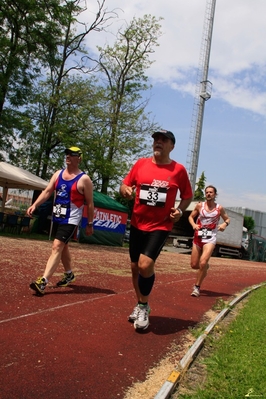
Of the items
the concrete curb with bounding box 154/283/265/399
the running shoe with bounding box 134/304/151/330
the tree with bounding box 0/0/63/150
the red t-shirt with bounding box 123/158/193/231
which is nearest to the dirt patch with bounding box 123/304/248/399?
the concrete curb with bounding box 154/283/265/399

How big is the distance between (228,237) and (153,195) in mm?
26973

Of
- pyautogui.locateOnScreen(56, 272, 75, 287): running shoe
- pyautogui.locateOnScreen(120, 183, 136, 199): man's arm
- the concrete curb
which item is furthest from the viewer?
pyautogui.locateOnScreen(56, 272, 75, 287): running shoe

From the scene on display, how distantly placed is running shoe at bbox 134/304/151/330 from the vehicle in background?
24.7 m

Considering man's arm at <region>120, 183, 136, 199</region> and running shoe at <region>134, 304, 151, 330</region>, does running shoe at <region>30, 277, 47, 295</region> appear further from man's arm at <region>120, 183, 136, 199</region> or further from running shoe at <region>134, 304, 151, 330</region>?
man's arm at <region>120, 183, 136, 199</region>

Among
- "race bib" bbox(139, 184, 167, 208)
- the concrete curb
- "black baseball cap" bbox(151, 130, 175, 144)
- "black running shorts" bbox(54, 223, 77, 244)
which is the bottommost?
the concrete curb

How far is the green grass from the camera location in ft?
9.70

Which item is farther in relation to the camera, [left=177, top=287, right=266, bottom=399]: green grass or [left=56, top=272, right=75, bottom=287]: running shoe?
[left=56, top=272, right=75, bottom=287]: running shoe

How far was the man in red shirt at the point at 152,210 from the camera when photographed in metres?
4.48

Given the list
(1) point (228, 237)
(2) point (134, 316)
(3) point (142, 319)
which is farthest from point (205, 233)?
(1) point (228, 237)

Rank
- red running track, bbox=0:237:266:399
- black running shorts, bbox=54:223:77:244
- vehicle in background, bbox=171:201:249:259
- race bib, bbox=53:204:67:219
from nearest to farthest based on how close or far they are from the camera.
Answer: red running track, bbox=0:237:266:399 < black running shorts, bbox=54:223:77:244 < race bib, bbox=53:204:67:219 < vehicle in background, bbox=171:201:249:259

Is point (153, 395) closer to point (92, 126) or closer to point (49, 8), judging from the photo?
point (49, 8)

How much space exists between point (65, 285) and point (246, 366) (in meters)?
3.57

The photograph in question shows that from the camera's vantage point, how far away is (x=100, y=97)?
1142 inches

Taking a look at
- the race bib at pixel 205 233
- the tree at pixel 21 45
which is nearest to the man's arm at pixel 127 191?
the race bib at pixel 205 233
